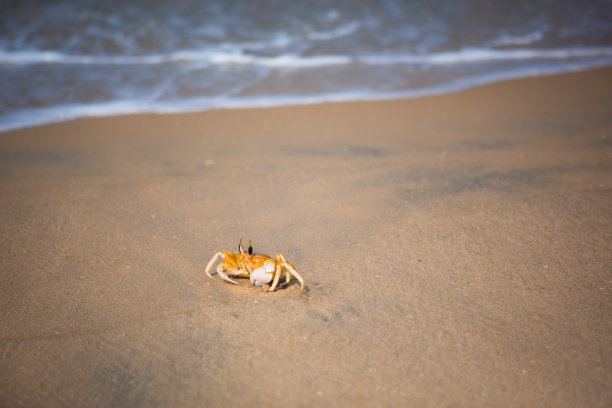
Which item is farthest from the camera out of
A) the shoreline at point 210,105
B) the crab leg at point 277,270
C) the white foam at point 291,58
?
the white foam at point 291,58

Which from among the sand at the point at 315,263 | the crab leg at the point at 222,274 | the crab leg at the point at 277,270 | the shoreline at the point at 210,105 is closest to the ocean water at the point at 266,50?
the shoreline at the point at 210,105

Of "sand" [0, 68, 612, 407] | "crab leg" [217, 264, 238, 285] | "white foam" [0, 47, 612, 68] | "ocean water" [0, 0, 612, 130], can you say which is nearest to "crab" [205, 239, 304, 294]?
"crab leg" [217, 264, 238, 285]

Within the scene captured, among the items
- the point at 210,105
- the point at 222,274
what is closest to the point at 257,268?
the point at 222,274

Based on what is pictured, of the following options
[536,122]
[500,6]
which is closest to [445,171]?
[536,122]

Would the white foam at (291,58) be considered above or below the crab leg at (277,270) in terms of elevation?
above

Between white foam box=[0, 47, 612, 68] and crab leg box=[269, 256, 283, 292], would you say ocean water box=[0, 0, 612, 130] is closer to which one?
white foam box=[0, 47, 612, 68]

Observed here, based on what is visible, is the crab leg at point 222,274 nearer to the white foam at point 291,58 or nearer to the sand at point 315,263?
the sand at point 315,263
